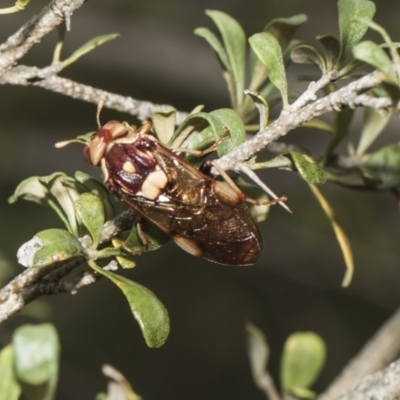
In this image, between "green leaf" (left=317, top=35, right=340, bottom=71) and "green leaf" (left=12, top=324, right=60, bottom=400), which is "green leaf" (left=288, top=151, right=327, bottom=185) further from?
"green leaf" (left=12, top=324, right=60, bottom=400)

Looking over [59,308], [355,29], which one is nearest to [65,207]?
[355,29]

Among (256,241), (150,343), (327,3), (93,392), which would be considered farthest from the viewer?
(327,3)

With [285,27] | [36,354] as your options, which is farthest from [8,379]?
[285,27]

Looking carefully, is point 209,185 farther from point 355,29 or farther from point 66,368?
point 66,368

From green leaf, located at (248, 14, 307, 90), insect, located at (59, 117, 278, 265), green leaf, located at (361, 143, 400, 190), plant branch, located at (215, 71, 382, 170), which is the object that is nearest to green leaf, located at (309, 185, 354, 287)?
green leaf, located at (361, 143, 400, 190)

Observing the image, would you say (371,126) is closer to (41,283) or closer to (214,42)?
(214,42)

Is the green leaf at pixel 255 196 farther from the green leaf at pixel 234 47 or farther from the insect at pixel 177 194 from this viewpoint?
the green leaf at pixel 234 47
